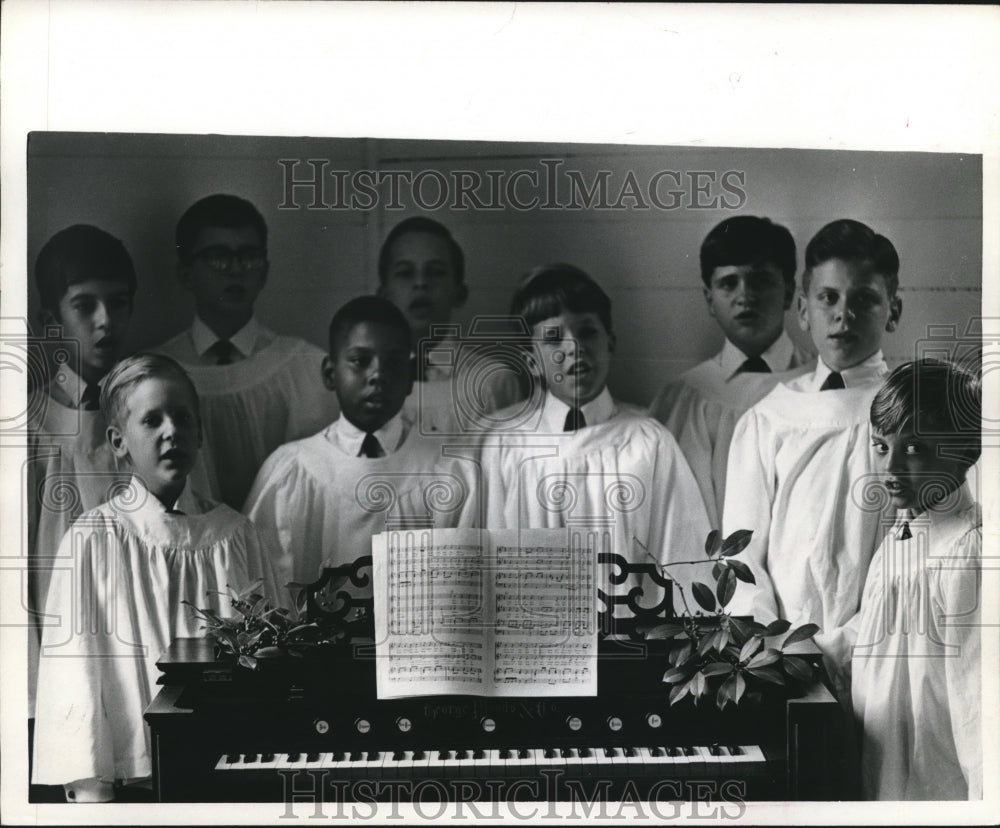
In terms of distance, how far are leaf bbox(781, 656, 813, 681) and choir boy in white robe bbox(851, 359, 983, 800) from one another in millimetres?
196

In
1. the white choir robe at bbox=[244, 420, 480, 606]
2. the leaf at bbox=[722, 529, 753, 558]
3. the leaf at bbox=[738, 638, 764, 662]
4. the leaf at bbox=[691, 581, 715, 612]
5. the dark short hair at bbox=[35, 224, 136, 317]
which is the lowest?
the leaf at bbox=[738, 638, 764, 662]

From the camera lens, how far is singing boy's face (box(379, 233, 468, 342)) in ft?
9.82

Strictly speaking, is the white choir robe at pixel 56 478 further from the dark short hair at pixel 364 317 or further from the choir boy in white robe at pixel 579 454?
the choir boy in white robe at pixel 579 454

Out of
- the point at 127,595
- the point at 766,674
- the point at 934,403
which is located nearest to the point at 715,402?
the point at 934,403

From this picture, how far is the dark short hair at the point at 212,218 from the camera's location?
297 cm

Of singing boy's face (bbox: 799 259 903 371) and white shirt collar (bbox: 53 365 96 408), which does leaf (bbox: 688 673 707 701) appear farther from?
white shirt collar (bbox: 53 365 96 408)

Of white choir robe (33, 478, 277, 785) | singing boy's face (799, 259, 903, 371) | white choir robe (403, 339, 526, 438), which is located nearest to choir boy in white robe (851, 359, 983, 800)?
singing boy's face (799, 259, 903, 371)

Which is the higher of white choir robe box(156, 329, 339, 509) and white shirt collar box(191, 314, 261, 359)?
white shirt collar box(191, 314, 261, 359)

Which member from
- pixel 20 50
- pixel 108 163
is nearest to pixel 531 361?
pixel 108 163

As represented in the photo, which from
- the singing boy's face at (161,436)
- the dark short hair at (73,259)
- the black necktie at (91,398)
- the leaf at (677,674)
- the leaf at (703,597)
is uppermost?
the dark short hair at (73,259)

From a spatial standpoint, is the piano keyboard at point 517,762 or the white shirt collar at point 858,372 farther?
the white shirt collar at point 858,372

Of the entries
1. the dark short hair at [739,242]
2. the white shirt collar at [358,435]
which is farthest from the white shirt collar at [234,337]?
the dark short hair at [739,242]

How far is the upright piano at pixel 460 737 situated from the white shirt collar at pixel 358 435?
359mm

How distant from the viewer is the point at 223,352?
2.99 meters
